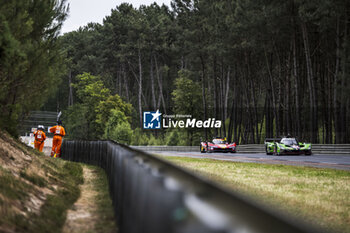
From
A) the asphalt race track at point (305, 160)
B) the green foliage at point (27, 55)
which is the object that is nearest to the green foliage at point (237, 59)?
the green foliage at point (27, 55)

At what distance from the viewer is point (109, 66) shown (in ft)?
290

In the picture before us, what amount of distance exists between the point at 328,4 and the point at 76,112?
6307 cm

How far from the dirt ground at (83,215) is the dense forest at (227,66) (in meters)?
2.96

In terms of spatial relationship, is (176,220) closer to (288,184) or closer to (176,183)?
(176,183)

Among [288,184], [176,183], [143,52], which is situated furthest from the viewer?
[143,52]


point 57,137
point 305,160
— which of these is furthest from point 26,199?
point 305,160

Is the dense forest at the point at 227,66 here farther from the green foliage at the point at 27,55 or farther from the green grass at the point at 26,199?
the green grass at the point at 26,199

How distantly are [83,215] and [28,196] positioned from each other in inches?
33.9

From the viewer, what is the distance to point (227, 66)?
59.9m

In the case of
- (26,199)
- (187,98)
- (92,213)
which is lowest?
(92,213)

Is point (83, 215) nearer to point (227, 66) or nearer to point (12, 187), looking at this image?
point (12, 187)

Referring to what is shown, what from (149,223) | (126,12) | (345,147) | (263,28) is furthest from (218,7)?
(149,223)

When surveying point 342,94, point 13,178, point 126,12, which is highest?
point 126,12

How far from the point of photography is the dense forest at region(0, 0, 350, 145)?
3762 cm
